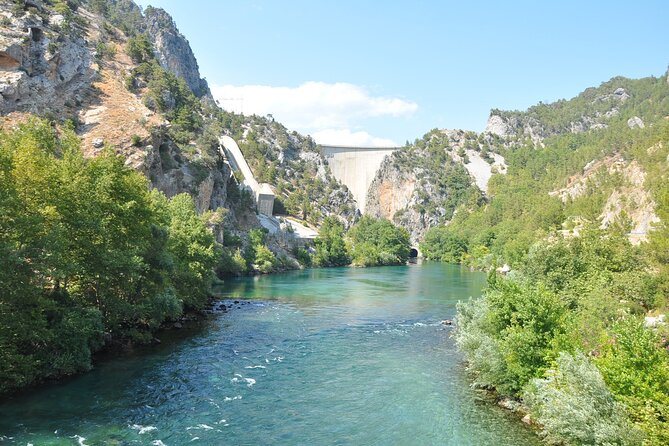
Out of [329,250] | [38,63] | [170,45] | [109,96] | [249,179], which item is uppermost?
[170,45]

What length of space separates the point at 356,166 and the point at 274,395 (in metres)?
170

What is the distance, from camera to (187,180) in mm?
71688

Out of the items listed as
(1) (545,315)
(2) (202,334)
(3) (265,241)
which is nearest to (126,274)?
(2) (202,334)

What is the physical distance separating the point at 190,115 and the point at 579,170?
9512cm

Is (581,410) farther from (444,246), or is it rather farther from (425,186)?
(425,186)

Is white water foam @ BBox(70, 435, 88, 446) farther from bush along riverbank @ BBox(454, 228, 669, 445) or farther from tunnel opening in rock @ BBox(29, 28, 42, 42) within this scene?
tunnel opening in rock @ BBox(29, 28, 42, 42)

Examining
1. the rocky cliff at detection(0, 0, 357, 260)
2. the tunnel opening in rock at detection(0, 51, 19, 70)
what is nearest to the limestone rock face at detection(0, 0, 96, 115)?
the tunnel opening in rock at detection(0, 51, 19, 70)

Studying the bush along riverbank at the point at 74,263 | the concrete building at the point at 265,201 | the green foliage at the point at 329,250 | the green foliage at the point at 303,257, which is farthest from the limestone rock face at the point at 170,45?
the bush along riverbank at the point at 74,263

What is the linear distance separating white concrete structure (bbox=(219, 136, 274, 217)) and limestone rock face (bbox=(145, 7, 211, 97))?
42.4 metres

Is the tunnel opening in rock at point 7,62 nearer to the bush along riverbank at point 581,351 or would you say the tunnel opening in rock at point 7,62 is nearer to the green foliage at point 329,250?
the green foliage at point 329,250

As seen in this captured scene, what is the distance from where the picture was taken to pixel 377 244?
124 metres

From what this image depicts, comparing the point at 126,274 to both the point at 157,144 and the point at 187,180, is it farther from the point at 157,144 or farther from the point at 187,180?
the point at 187,180

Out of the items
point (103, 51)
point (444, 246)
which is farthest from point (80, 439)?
point (444, 246)

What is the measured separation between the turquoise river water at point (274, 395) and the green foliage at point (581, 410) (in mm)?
2334
